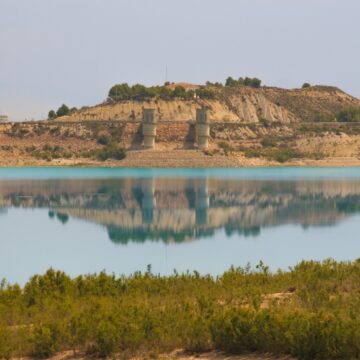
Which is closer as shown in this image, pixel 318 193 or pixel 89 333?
pixel 89 333

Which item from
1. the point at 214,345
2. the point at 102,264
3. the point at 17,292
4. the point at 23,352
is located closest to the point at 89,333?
the point at 23,352

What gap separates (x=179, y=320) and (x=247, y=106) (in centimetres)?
13341

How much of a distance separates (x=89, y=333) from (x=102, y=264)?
1259cm

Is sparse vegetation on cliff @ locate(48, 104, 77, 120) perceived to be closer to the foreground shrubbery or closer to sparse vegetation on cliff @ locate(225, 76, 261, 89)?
sparse vegetation on cliff @ locate(225, 76, 261, 89)

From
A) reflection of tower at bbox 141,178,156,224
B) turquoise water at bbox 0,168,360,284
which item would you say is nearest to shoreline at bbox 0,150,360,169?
reflection of tower at bbox 141,178,156,224

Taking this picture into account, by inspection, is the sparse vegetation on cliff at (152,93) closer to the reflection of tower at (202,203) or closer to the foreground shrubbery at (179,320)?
the reflection of tower at (202,203)

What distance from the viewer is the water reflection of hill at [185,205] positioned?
32969 mm

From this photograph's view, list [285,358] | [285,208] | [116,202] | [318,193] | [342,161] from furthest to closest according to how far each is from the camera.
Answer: [342,161] < [318,193] < [116,202] < [285,208] < [285,358]

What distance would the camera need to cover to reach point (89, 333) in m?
10.3

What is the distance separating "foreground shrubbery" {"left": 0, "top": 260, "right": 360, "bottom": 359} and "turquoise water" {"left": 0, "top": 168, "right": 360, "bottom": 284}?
6509mm

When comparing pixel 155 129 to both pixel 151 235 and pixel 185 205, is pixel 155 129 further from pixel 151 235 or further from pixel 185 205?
pixel 151 235

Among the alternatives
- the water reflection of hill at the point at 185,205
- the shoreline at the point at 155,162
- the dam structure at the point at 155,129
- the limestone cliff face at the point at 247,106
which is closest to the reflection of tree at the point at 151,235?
the water reflection of hill at the point at 185,205

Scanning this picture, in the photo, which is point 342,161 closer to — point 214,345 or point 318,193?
point 318,193

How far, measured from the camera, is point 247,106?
5605 inches
